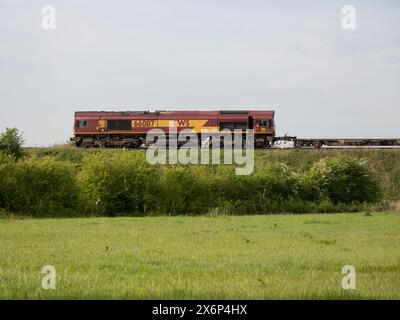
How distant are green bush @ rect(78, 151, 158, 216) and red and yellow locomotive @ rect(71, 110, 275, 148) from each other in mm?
15094

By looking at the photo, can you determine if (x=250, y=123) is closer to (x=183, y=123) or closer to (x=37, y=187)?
(x=183, y=123)

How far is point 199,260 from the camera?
54.5 ft

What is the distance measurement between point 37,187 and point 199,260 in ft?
83.4

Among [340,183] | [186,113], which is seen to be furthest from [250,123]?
[340,183]

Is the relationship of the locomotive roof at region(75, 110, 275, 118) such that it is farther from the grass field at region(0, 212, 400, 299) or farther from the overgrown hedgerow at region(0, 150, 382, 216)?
the grass field at region(0, 212, 400, 299)

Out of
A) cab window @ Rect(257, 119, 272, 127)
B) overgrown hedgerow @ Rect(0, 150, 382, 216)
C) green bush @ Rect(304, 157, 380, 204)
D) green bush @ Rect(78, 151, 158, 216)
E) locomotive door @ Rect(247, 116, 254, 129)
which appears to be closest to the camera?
overgrown hedgerow @ Rect(0, 150, 382, 216)

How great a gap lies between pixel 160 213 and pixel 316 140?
21.6 m

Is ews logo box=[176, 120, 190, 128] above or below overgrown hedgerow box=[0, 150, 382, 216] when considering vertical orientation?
above

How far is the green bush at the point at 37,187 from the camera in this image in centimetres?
3941

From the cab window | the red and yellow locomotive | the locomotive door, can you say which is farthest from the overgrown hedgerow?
the red and yellow locomotive

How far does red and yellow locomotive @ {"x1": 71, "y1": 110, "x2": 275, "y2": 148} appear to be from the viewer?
57.8 m
